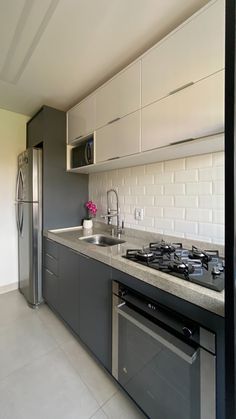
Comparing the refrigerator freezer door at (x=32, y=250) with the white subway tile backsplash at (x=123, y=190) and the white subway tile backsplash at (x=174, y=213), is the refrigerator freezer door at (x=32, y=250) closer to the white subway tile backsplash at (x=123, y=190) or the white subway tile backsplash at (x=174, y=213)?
the white subway tile backsplash at (x=123, y=190)

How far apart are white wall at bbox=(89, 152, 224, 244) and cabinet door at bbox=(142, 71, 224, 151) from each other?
1.17 ft

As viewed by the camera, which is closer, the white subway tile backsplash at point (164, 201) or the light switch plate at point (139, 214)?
the white subway tile backsplash at point (164, 201)

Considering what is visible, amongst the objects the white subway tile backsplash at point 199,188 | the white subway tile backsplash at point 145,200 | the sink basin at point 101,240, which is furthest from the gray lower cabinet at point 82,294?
the white subway tile backsplash at point 199,188

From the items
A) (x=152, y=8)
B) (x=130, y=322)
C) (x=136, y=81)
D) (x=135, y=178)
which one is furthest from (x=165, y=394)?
(x=152, y=8)

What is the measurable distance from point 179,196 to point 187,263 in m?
0.65

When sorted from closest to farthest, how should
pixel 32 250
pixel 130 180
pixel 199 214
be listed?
pixel 199 214 → pixel 130 180 → pixel 32 250

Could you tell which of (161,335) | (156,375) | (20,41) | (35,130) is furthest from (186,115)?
(35,130)

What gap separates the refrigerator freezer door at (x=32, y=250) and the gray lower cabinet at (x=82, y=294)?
0.17 metres

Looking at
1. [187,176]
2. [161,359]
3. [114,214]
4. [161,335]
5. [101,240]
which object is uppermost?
[187,176]

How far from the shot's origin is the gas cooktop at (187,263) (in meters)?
0.95

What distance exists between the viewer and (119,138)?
1.65 m

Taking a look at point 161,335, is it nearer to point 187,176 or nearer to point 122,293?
point 122,293

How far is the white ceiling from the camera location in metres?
1.19

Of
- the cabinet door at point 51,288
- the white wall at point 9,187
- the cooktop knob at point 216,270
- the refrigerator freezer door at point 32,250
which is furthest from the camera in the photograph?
the white wall at point 9,187
